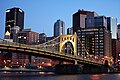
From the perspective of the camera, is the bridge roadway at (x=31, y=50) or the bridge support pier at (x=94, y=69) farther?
the bridge support pier at (x=94, y=69)

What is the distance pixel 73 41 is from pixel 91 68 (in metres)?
17.8

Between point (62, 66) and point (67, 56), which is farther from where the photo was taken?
point (62, 66)

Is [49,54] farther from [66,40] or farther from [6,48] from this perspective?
[66,40]


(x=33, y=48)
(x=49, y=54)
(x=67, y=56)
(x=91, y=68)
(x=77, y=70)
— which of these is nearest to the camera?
(x=33, y=48)

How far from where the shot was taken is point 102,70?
14425cm

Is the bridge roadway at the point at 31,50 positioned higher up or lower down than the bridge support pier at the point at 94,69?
higher up

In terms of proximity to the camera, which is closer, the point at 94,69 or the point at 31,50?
the point at 31,50

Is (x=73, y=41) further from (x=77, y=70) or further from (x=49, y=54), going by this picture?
(x=49, y=54)

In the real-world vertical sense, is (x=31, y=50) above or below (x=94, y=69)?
above

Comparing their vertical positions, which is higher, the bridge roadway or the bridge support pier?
the bridge roadway

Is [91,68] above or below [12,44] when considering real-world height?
below

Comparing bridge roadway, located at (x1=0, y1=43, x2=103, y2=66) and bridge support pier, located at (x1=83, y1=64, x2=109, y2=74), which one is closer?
bridge roadway, located at (x1=0, y1=43, x2=103, y2=66)

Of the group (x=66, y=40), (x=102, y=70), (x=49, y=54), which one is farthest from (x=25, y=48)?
(x=102, y=70)

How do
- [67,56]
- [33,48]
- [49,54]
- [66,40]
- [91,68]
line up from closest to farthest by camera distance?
[33,48] < [49,54] < [67,56] < [66,40] < [91,68]
